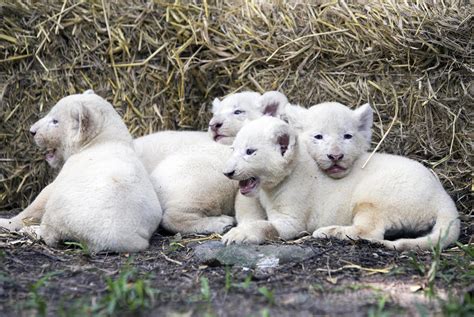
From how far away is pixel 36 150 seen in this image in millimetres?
8789

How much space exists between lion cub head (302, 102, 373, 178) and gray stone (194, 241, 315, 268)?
1069 millimetres

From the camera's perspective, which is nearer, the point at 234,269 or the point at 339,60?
the point at 234,269

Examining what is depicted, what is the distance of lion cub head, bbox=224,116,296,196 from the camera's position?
21.9 feet

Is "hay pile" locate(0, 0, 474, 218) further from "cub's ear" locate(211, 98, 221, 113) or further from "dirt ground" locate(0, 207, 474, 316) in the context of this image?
"dirt ground" locate(0, 207, 474, 316)

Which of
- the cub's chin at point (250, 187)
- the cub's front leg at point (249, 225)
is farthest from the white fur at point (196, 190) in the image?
the cub's chin at point (250, 187)

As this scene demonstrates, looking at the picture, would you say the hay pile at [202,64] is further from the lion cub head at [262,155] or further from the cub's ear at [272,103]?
the lion cub head at [262,155]

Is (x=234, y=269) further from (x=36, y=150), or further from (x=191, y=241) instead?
(x=36, y=150)

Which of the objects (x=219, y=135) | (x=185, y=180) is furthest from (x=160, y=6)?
(x=185, y=180)

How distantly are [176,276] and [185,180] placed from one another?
5.96 feet

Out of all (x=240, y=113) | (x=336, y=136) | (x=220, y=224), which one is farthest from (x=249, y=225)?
(x=240, y=113)

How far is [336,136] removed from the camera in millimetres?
→ 6941

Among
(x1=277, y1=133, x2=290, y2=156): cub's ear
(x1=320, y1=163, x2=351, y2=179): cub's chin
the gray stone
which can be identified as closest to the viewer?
the gray stone

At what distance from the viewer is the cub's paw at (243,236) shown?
20.7ft

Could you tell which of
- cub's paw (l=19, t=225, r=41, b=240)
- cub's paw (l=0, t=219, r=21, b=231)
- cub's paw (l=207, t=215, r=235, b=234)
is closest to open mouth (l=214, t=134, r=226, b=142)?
cub's paw (l=207, t=215, r=235, b=234)
